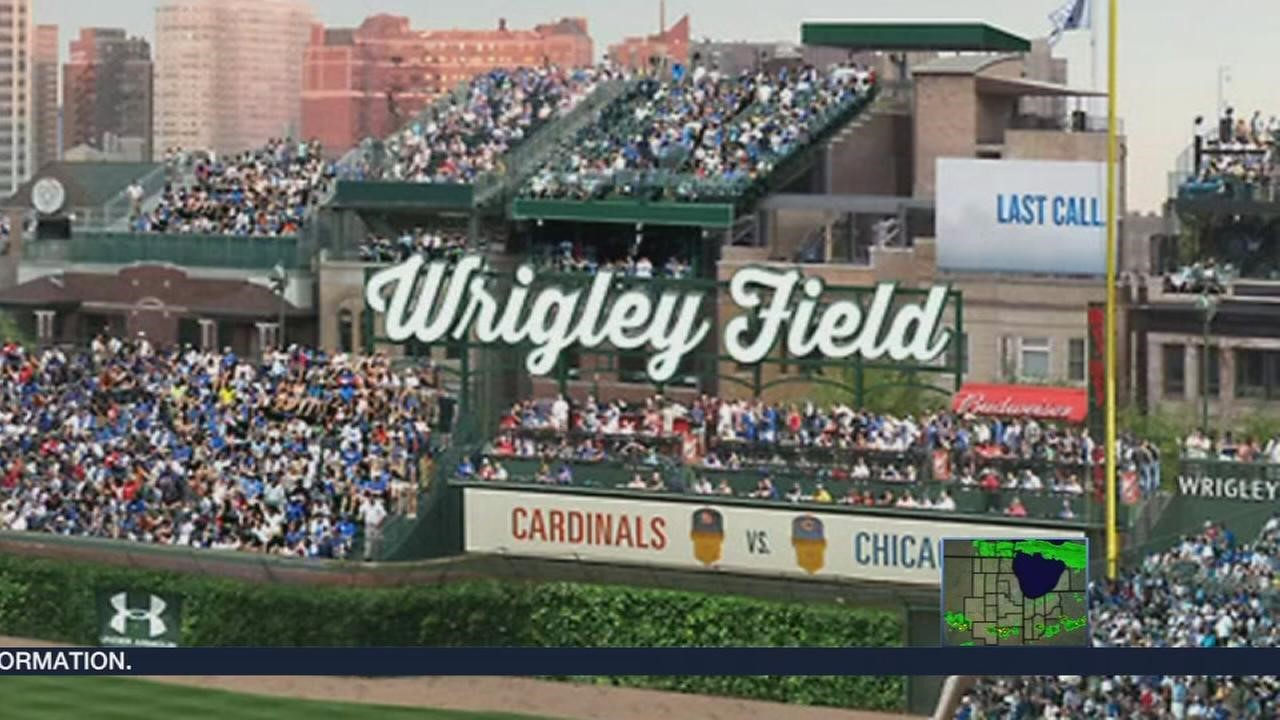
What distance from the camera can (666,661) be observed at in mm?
11297

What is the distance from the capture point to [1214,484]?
29.4 m

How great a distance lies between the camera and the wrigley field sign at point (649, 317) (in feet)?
110

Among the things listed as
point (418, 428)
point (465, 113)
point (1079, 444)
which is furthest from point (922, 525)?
point (465, 113)

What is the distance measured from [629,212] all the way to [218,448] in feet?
23.9

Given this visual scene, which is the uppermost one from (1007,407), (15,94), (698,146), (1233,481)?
(15,94)

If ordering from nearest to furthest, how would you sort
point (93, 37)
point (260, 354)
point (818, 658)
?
point (818, 658)
point (260, 354)
point (93, 37)

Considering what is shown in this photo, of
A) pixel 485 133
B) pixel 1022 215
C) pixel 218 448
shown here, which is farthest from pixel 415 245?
pixel 1022 215

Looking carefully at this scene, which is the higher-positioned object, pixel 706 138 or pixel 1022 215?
pixel 706 138

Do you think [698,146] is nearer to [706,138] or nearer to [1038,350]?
[706,138]

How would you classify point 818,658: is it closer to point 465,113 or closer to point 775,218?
point 775,218

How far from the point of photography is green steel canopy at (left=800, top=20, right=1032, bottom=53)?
41844 mm

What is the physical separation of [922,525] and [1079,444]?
79.9 inches

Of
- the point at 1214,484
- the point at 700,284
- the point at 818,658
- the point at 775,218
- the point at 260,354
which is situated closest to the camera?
the point at 818,658

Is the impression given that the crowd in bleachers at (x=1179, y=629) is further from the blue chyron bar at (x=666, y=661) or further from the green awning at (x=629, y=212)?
the blue chyron bar at (x=666, y=661)
